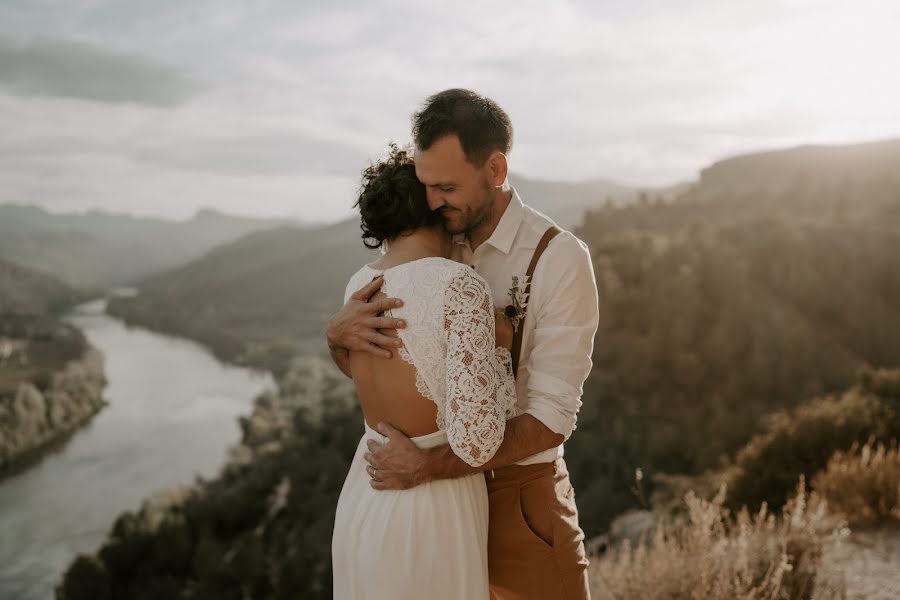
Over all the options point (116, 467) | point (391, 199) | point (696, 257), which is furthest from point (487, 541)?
point (116, 467)

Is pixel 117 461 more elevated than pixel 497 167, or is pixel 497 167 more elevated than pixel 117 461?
pixel 497 167

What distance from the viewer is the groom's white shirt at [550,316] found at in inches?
74.0

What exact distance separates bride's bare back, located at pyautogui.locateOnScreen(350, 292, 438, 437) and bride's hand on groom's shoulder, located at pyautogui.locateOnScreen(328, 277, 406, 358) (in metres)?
0.03

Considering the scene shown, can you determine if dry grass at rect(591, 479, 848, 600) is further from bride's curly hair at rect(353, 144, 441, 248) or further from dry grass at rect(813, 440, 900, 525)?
bride's curly hair at rect(353, 144, 441, 248)

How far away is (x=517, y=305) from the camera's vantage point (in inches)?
77.6

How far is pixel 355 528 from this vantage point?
183 cm

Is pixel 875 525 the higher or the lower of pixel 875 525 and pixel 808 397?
the higher

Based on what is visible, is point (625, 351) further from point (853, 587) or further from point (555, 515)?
point (555, 515)

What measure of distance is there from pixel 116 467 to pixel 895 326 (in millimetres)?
45101

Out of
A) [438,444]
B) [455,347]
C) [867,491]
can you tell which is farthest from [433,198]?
[867,491]

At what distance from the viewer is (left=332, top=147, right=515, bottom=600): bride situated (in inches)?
64.2

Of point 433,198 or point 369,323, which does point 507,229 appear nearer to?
point 433,198

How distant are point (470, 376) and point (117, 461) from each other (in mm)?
50213

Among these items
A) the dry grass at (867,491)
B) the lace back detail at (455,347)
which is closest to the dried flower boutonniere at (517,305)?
the lace back detail at (455,347)
